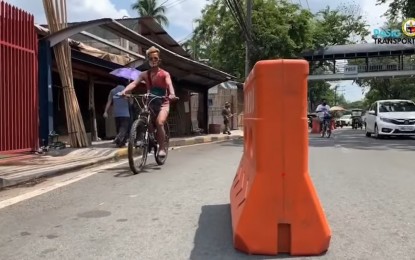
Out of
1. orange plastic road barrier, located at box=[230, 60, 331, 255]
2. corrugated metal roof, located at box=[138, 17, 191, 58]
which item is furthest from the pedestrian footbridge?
orange plastic road barrier, located at box=[230, 60, 331, 255]

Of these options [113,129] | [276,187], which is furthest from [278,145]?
[113,129]

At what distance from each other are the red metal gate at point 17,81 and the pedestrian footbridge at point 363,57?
3354 centimetres

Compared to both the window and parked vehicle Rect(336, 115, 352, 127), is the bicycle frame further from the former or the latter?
parked vehicle Rect(336, 115, 352, 127)

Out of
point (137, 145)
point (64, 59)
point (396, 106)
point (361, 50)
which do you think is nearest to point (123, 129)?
point (64, 59)

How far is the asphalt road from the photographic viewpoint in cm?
429

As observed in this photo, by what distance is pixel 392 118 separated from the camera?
63.6 feet

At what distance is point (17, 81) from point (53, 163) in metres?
2.05

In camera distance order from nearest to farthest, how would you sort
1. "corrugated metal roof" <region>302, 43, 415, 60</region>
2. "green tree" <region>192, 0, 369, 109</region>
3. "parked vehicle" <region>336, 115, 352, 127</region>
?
1. "green tree" <region>192, 0, 369, 109</region>
2. "corrugated metal roof" <region>302, 43, 415, 60</region>
3. "parked vehicle" <region>336, 115, 352, 127</region>

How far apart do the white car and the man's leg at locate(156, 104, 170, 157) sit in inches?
493

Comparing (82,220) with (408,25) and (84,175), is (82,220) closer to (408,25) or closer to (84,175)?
(84,175)

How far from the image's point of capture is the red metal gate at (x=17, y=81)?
31.4ft

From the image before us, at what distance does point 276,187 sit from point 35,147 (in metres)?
7.78

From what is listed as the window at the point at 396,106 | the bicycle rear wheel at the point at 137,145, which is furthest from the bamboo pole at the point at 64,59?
the window at the point at 396,106

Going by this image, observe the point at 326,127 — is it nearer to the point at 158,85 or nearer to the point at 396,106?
the point at 396,106
